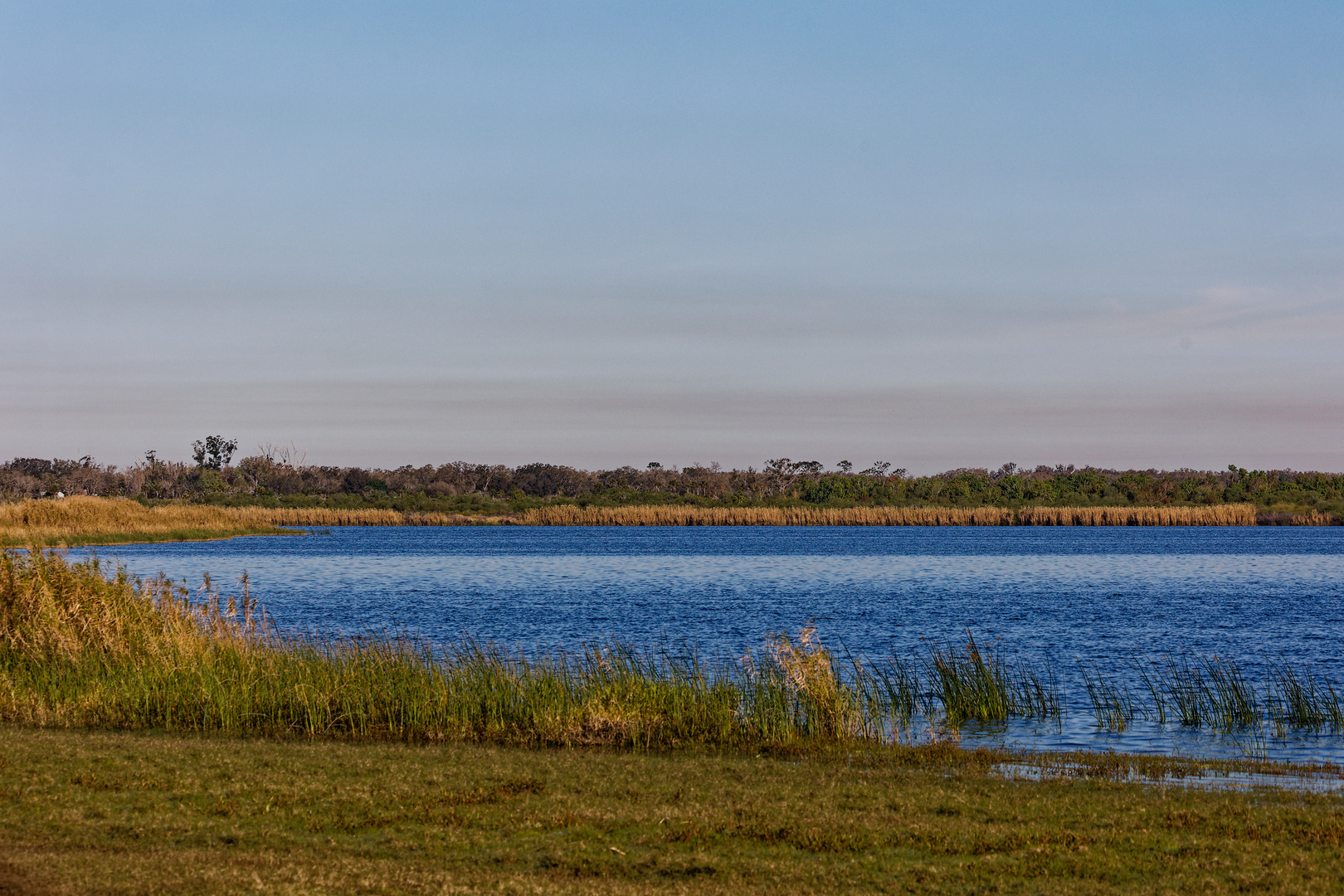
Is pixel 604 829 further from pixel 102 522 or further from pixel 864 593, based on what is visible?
pixel 102 522

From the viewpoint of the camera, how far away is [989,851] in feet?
29.6

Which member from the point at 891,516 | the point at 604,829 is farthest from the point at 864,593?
the point at 891,516

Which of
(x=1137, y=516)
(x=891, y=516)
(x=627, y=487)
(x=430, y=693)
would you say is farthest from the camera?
→ (x=627, y=487)

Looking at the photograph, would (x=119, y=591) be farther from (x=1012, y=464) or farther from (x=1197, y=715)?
(x=1012, y=464)

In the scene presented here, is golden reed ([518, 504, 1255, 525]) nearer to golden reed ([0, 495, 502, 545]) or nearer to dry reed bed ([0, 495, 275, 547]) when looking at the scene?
golden reed ([0, 495, 502, 545])

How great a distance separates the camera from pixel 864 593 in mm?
42094

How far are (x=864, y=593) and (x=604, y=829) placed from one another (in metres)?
33.4

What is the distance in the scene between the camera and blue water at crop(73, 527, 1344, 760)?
27.2 metres

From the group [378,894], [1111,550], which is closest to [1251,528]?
[1111,550]

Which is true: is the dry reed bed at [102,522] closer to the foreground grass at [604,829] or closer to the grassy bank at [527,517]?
the grassy bank at [527,517]

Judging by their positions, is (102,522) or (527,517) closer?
(102,522)

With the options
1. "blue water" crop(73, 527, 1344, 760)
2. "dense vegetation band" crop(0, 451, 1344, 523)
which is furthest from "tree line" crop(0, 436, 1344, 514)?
"blue water" crop(73, 527, 1344, 760)

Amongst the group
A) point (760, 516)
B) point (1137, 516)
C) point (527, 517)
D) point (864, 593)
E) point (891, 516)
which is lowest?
point (864, 593)

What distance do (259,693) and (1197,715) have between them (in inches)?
534
